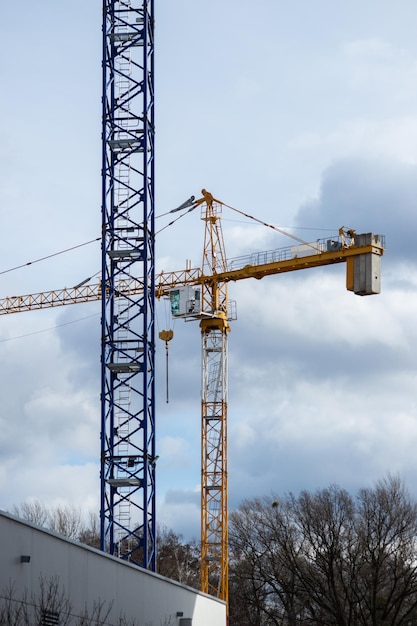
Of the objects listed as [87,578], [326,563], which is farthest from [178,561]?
[87,578]

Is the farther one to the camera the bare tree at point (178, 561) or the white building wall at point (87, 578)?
the bare tree at point (178, 561)

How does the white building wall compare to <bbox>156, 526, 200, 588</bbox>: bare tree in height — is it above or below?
below

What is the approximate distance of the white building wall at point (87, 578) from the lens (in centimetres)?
3262

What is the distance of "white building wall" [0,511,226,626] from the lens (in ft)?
107

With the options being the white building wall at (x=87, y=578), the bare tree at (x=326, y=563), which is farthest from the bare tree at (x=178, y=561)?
the white building wall at (x=87, y=578)

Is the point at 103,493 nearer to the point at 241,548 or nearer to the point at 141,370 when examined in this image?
the point at 141,370

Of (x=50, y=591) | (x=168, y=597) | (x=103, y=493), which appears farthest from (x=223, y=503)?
(x=50, y=591)

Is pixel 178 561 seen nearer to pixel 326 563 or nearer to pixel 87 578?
pixel 326 563

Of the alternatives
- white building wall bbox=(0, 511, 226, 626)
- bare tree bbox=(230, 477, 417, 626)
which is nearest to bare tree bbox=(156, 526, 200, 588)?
bare tree bbox=(230, 477, 417, 626)

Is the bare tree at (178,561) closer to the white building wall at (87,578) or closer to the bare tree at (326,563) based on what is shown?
the bare tree at (326,563)

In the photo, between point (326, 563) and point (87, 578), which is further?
point (326, 563)

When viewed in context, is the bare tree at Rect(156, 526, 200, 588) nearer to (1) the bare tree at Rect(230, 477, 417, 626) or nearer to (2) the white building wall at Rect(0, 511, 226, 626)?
(1) the bare tree at Rect(230, 477, 417, 626)

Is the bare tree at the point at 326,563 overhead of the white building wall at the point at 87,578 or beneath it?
overhead

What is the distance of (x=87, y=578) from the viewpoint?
37.6 metres
